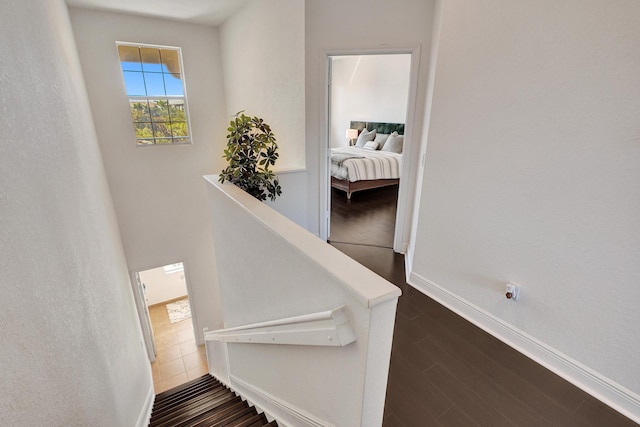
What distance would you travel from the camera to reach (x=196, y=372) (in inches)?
193

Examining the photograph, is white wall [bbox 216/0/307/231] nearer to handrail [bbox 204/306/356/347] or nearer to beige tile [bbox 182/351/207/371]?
handrail [bbox 204/306/356/347]

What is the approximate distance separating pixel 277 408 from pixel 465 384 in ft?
3.79

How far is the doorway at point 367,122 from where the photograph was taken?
3961mm

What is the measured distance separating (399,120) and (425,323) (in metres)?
5.82

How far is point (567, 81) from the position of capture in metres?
1.55

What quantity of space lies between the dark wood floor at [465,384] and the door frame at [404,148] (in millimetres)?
997

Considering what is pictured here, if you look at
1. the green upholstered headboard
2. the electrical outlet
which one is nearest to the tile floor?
the electrical outlet

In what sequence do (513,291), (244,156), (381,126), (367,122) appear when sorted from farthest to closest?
1. (367,122)
2. (381,126)
3. (244,156)
4. (513,291)

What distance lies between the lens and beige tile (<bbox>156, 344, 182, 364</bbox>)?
5203mm

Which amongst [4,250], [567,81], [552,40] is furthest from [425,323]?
[4,250]

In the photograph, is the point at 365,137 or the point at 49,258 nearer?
the point at 49,258

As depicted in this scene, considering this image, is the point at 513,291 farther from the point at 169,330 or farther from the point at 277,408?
the point at 169,330

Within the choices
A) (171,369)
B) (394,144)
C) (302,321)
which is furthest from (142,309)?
(394,144)

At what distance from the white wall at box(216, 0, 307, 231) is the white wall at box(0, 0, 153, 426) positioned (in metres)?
1.77
